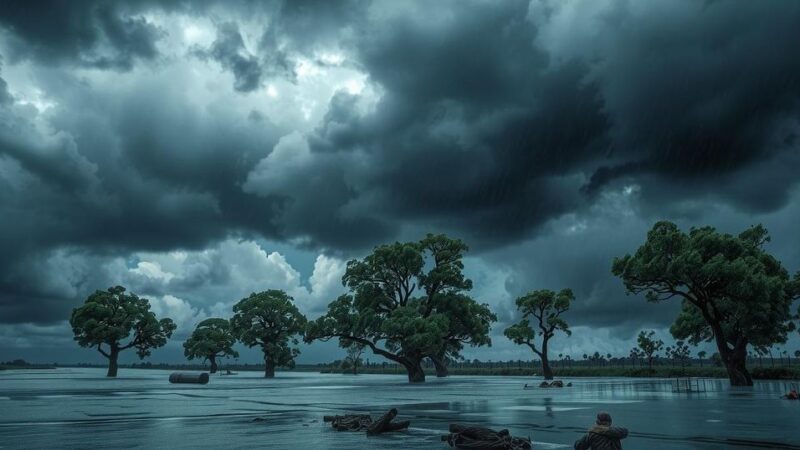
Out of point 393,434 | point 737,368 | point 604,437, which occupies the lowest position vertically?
point 393,434

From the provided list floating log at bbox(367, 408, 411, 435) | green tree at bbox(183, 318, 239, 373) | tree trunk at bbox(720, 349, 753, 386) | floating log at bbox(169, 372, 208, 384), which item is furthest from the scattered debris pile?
green tree at bbox(183, 318, 239, 373)

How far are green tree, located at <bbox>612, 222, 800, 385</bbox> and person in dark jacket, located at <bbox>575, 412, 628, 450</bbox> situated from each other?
1563 inches

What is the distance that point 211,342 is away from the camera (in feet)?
390

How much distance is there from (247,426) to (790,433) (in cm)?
1509

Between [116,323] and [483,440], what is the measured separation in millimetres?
88649

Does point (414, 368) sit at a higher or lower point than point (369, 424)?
lower

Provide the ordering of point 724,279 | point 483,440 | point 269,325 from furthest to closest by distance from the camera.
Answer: point 269,325 → point 724,279 → point 483,440

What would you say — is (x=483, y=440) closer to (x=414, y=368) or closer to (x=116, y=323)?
(x=414, y=368)

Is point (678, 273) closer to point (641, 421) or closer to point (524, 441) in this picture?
point (641, 421)

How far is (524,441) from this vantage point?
13133mm

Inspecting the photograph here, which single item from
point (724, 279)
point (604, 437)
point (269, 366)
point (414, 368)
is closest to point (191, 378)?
point (414, 368)

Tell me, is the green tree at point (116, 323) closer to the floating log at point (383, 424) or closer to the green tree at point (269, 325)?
the green tree at point (269, 325)

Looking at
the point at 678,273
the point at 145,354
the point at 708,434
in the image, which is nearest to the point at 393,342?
the point at 678,273

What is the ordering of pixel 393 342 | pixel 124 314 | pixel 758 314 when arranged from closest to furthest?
pixel 758 314
pixel 393 342
pixel 124 314
